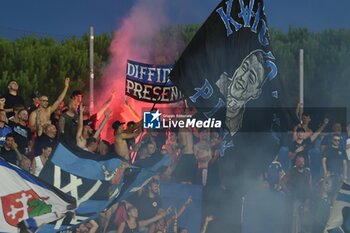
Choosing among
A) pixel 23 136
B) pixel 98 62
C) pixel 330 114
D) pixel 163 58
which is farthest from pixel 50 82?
pixel 23 136

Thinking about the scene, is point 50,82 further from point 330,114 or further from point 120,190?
point 120,190

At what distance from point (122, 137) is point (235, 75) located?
162 centimetres

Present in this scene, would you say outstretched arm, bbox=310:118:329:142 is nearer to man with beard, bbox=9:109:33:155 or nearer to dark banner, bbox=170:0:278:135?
dark banner, bbox=170:0:278:135

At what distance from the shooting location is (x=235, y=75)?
9242mm

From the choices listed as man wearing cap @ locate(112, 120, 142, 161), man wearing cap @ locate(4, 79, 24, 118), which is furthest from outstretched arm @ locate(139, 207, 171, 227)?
man wearing cap @ locate(4, 79, 24, 118)

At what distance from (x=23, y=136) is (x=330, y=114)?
551 centimetres

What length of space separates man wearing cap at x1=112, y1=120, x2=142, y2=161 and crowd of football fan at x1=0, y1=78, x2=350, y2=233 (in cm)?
1

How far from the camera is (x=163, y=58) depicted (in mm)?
16219

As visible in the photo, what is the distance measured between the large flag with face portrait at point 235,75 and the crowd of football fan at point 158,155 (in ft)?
1.27

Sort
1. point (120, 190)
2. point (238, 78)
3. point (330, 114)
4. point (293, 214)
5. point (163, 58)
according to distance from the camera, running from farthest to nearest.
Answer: point (163, 58) < point (330, 114) < point (293, 214) < point (238, 78) < point (120, 190)

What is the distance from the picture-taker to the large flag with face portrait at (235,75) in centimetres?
908

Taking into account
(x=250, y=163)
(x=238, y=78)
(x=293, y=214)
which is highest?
(x=238, y=78)

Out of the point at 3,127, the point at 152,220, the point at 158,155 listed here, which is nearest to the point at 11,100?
the point at 3,127

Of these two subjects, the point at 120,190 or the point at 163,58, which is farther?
the point at 163,58
